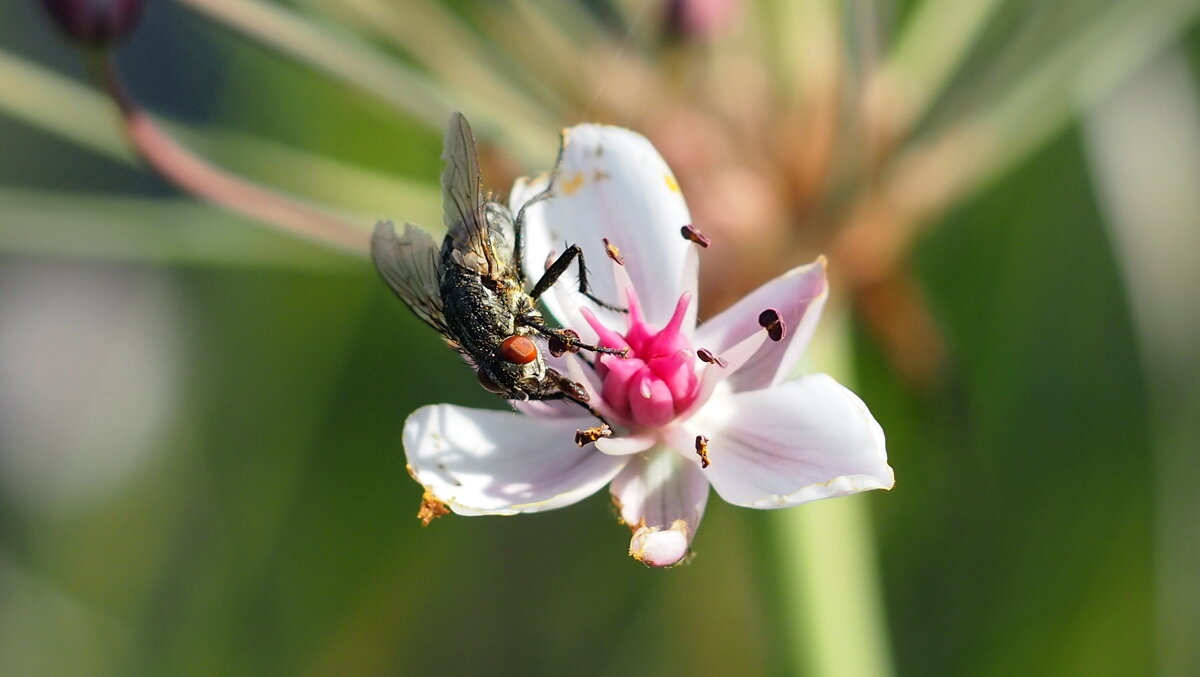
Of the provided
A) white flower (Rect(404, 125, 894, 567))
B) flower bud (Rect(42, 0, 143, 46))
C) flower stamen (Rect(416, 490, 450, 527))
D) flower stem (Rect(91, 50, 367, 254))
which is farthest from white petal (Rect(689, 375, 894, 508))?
flower bud (Rect(42, 0, 143, 46))

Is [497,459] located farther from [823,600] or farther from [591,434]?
[823,600]

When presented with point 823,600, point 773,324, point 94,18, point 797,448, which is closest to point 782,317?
point 773,324

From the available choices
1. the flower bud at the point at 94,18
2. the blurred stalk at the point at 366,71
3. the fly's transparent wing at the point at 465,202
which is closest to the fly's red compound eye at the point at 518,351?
the fly's transparent wing at the point at 465,202

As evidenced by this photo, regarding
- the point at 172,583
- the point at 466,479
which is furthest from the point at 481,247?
the point at 172,583

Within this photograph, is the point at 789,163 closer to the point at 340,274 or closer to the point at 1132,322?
the point at 1132,322

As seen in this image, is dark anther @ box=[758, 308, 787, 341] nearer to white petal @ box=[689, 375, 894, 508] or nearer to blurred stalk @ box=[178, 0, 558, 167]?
white petal @ box=[689, 375, 894, 508]

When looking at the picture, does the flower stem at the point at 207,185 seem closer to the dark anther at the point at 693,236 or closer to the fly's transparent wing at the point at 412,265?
the fly's transparent wing at the point at 412,265
